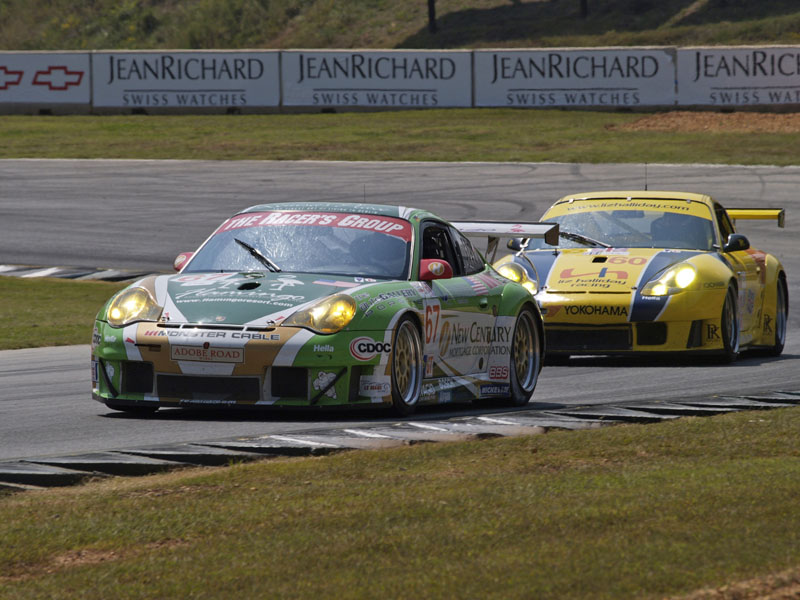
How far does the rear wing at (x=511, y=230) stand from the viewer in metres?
10.8

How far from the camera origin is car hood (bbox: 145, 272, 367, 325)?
809 centimetres

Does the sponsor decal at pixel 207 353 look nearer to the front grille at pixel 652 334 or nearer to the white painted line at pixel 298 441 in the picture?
A: the white painted line at pixel 298 441

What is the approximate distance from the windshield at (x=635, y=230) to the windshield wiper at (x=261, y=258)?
4640 mm

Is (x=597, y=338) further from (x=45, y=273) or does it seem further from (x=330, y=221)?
(x=45, y=273)

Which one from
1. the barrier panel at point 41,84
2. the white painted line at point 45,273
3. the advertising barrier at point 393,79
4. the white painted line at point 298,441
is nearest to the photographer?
the white painted line at point 298,441

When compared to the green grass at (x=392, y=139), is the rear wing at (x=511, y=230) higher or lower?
lower

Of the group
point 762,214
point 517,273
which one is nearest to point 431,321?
point 517,273

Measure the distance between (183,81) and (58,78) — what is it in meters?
3.57

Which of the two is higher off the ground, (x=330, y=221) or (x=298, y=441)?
(x=330, y=221)

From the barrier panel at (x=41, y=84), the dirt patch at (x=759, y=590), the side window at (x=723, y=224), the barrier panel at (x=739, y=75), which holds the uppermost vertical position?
the barrier panel at (x=41, y=84)

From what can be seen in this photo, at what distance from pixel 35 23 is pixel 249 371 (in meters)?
67.9

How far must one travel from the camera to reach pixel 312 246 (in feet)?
29.6

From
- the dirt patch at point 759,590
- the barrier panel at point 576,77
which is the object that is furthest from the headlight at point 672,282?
the barrier panel at point 576,77

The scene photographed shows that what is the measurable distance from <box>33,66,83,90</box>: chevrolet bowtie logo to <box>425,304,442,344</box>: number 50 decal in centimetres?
3422
